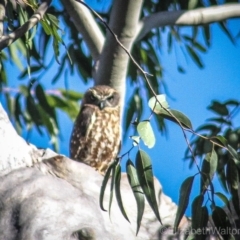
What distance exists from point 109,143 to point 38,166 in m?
1.19

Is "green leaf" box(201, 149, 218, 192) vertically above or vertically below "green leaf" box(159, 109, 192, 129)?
below

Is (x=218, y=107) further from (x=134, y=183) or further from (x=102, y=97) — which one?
(x=134, y=183)

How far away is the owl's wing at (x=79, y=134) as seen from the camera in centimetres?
367

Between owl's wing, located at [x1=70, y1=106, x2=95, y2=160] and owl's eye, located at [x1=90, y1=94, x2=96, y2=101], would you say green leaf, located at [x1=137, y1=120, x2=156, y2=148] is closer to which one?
owl's wing, located at [x1=70, y1=106, x2=95, y2=160]

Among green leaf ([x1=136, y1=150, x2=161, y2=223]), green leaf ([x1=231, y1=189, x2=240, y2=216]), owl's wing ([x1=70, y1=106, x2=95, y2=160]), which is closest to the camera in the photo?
green leaf ([x1=136, y1=150, x2=161, y2=223])

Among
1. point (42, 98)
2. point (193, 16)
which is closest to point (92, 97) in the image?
point (42, 98)

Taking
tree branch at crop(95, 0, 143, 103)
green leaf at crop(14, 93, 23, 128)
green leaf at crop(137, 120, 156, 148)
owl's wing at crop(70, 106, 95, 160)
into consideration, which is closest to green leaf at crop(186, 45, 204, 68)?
owl's wing at crop(70, 106, 95, 160)

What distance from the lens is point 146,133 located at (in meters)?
2.18

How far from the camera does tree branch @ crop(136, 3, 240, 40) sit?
3477mm

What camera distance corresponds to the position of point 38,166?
2.50m

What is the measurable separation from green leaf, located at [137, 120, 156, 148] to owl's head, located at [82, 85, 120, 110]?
1239 mm

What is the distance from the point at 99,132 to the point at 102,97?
6.4 inches

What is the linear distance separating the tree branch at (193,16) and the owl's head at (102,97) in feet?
Result: 1.06

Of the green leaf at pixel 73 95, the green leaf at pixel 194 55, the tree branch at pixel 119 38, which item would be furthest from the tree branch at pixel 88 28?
the green leaf at pixel 73 95
